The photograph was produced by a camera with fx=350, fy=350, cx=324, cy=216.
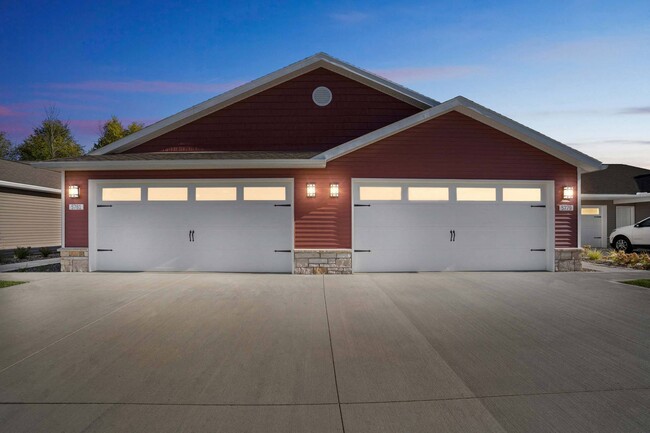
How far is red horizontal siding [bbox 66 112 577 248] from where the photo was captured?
30.8 feet

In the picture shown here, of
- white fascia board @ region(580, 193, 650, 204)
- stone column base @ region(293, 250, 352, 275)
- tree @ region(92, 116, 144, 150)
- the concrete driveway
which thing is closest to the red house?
stone column base @ region(293, 250, 352, 275)

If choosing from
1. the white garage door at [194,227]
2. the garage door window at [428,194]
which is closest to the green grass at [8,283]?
the white garage door at [194,227]

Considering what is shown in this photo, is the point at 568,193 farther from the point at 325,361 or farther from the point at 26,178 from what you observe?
the point at 26,178

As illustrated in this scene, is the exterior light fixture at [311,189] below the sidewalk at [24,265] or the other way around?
the other way around

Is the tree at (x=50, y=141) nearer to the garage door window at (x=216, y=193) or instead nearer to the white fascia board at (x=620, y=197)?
the garage door window at (x=216, y=193)

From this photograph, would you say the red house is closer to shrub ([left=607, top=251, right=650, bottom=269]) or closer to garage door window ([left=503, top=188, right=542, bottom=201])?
garage door window ([left=503, top=188, right=542, bottom=201])

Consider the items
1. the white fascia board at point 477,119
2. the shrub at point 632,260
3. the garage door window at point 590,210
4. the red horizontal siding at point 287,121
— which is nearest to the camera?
the white fascia board at point 477,119

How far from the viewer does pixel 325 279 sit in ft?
28.5

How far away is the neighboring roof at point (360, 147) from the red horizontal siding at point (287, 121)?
1416 mm

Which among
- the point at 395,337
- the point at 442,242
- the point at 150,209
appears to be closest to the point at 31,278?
the point at 150,209

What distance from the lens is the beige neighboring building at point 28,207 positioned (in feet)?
49.7

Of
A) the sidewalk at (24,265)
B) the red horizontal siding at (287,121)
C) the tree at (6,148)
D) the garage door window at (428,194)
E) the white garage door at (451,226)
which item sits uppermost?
the tree at (6,148)

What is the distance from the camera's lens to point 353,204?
9398 mm

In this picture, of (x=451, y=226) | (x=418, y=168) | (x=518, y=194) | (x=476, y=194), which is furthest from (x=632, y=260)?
(x=418, y=168)
